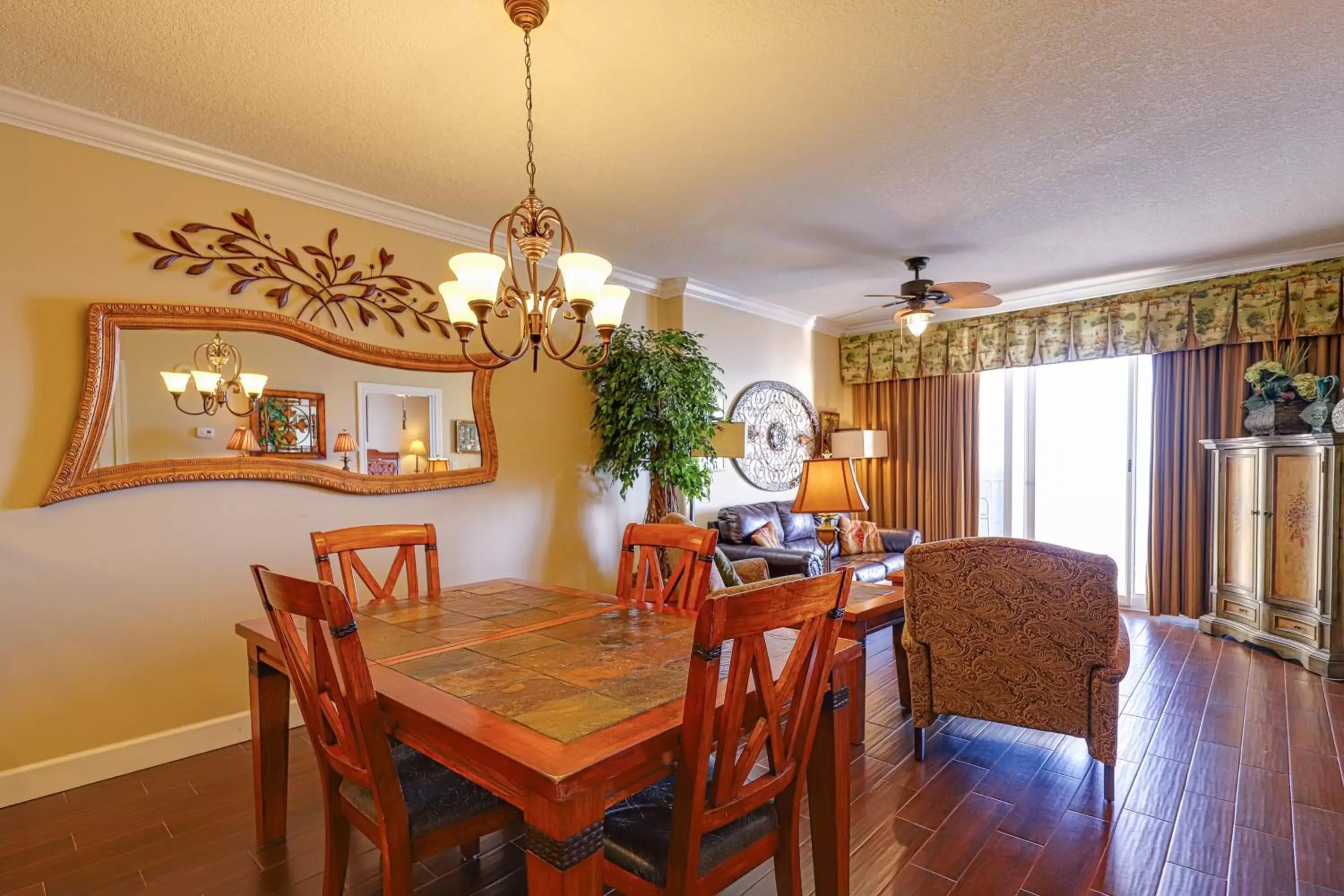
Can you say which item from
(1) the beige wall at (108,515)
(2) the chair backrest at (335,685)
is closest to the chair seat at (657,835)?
(2) the chair backrest at (335,685)

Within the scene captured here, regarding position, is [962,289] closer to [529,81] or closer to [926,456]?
[926,456]

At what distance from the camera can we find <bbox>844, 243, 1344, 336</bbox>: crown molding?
4207 millimetres

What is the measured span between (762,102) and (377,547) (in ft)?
7.61

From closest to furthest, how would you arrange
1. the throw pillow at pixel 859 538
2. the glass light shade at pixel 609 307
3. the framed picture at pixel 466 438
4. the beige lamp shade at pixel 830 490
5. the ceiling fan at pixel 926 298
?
the glass light shade at pixel 609 307 < the beige lamp shade at pixel 830 490 < the framed picture at pixel 466 438 < the ceiling fan at pixel 926 298 < the throw pillow at pixel 859 538

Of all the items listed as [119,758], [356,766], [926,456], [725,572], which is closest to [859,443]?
[926,456]

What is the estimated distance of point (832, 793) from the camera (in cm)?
161

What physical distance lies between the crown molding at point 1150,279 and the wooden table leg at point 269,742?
566 centimetres

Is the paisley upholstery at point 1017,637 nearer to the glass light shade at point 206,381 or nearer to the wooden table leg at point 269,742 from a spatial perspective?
the wooden table leg at point 269,742

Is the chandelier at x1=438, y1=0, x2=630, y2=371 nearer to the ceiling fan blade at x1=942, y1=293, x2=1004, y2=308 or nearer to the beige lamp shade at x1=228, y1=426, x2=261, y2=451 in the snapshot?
the beige lamp shade at x1=228, y1=426, x2=261, y2=451

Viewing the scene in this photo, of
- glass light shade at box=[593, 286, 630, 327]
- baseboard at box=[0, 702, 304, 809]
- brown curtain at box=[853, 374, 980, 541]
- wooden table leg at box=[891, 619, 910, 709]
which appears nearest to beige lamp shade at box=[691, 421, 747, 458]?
wooden table leg at box=[891, 619, 910, 709]

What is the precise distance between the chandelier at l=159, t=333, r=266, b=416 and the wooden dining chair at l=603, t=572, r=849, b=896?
2.51m

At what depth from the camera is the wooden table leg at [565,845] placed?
105 centimetres

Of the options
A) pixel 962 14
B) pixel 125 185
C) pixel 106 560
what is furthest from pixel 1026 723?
pixel 125 185

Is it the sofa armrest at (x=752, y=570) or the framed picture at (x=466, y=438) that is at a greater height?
the framed picture at (x=466, y=438)
